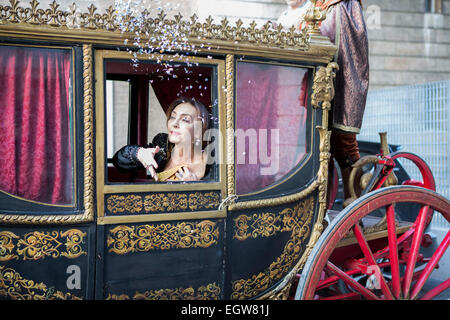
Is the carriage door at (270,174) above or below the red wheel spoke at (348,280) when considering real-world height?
above

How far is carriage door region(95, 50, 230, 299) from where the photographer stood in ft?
6.04

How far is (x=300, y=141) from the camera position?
7.50ft

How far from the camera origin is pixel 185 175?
2150 millimetres

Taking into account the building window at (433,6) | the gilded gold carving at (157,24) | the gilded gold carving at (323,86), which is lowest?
the gilded gold carving at (323,86)

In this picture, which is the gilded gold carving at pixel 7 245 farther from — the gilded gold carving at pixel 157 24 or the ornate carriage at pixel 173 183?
the gilded gold carving at pixel 157 24

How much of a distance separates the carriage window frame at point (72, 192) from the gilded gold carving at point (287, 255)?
846mm

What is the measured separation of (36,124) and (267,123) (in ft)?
3.44

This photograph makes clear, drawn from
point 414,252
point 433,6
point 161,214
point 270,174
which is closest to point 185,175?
point 161,214

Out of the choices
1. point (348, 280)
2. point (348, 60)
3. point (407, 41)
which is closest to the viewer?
point (348, 280)

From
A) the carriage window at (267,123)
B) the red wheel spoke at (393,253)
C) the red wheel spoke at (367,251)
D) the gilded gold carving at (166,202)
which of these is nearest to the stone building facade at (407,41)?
the carriage window at (267,123)

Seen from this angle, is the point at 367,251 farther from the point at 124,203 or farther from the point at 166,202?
the point at 124,203

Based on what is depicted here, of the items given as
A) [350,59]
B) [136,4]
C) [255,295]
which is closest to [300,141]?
[350,59]

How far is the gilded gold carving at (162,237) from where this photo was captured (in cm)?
185

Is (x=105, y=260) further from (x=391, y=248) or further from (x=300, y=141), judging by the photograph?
(x=391, y=248)
